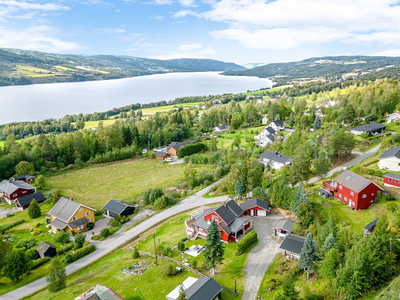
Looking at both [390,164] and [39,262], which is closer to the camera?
[39,262]

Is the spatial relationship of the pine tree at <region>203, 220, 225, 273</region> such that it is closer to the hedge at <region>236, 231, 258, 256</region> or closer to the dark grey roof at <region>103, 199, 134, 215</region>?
the hedge at <region>236, 231, 258, 256</region>

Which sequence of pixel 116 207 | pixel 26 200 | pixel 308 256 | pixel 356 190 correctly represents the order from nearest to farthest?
1. pixel 308 256
2. pixel 356 190
3. pixel 116 207
4. pixel 26 200

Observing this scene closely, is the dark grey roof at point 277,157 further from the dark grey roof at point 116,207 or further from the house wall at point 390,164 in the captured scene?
the dark grey roof at point 116,207

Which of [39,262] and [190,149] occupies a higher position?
[190,149]

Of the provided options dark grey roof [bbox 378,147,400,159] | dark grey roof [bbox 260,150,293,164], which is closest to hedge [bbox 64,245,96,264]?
dark grey roof [bbox 260,150,293,164]

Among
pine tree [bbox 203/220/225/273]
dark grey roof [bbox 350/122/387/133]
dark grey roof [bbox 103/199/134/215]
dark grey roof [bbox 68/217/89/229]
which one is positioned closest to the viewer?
pine tree [bbox 203/220/225/273]

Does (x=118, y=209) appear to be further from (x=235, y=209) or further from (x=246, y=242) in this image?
(x=246, y=242)

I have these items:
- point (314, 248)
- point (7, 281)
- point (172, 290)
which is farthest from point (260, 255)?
point (7, 281)

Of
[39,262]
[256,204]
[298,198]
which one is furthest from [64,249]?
[298,198]
